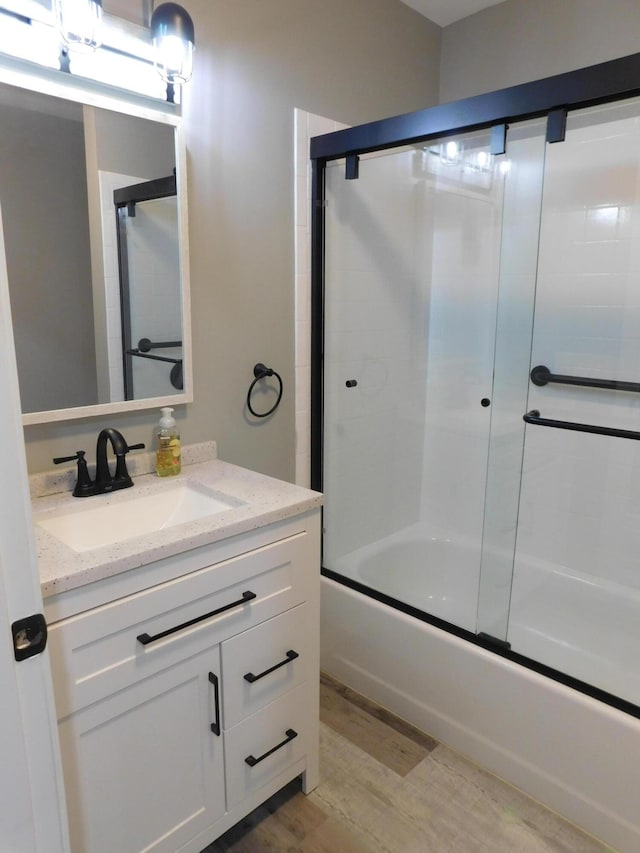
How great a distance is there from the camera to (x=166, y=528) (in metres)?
1.31

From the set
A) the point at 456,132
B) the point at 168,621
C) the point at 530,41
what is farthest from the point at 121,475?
the point at 530,41

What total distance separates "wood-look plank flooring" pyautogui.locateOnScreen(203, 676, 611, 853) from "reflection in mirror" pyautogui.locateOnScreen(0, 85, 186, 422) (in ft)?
4.11

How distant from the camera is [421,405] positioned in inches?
107

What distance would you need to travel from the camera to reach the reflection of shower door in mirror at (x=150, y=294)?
1644 millimetres

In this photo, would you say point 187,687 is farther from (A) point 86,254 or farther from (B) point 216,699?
(A) point 86,254

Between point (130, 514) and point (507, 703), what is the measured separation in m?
1.25

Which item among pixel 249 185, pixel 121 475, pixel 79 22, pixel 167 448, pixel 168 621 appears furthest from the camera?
pixel 249 185

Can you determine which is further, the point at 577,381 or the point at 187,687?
the point at 577,381

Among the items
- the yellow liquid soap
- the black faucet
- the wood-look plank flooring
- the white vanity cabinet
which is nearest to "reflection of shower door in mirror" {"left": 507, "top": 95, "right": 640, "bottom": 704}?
the wood-look plank flooring

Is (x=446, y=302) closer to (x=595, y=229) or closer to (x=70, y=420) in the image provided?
(x=595, y=229)

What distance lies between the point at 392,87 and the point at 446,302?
912mm

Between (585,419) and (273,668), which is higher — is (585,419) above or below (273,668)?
above

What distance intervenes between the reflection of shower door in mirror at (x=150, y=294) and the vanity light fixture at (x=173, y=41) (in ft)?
0.88

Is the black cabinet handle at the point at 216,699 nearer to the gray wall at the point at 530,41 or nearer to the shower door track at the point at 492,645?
the shower door track at the point at 492,645
